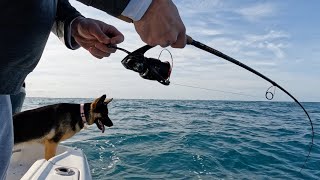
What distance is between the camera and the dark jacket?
0.94 meters

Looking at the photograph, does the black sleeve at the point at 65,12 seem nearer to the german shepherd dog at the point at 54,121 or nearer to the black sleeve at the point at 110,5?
the black sleeve at the point at 110,5

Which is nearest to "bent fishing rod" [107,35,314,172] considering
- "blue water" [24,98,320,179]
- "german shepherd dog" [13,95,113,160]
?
"german shepherd dog" [13,95,113,160]

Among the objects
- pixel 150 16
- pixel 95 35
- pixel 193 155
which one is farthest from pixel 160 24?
pixel 193 155

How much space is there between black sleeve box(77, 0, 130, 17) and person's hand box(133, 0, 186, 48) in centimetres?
8

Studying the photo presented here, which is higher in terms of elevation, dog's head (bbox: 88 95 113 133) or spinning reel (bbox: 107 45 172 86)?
spinning reel (bbox: 107 45 172 86)

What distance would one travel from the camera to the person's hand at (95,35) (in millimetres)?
1841

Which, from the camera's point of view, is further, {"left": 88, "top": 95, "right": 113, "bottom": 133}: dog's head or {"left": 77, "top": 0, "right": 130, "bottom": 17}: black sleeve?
{"left": 88, "top": 95, "right": 113, "bottom": 133}: dog's head

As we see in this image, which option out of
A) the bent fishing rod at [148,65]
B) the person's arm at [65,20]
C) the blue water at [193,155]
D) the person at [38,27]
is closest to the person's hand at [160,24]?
the person at [38,27]

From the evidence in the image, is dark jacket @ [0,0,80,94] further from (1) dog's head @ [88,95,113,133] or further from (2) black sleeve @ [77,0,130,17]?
(1) dog's head @ [88,95,113,133]

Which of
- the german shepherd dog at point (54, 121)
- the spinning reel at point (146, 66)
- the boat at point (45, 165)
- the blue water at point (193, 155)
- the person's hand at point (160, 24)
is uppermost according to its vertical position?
the person's hand at point (160, 24)

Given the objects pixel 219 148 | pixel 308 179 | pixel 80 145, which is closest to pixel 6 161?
pixel 308 179

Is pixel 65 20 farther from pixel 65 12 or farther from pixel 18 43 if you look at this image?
pixel 18 43

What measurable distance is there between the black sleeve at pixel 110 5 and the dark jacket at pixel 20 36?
0.12 metres

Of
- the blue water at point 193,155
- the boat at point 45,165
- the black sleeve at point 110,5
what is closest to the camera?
the black sleeve at point 110,5
